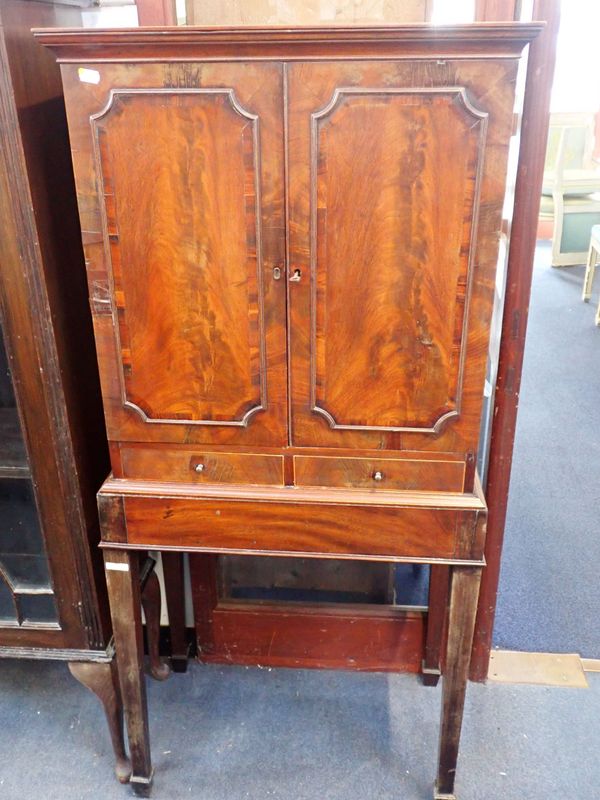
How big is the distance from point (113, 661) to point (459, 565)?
0.73 m

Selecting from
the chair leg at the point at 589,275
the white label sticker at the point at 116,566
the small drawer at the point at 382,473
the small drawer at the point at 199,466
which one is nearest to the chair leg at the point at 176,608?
the white label sticker at the point at 116,566

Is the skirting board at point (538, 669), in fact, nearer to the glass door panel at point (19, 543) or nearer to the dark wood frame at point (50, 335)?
the dark wood frame at point (50, 335)

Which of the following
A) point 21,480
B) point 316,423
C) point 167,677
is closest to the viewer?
point 316,423

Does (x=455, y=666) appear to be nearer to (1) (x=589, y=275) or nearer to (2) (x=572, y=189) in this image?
(1) (x=589, y=275)

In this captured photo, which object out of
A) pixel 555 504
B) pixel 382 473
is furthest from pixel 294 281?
pixel 555 504

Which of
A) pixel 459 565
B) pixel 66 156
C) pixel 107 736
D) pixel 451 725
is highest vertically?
pixel 66 156

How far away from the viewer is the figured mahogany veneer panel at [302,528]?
1286 mm

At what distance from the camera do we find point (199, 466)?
1.32 metres

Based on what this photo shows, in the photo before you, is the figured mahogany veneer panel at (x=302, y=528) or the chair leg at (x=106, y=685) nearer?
the figured mahogany veneer panel at (x=302, y=528)

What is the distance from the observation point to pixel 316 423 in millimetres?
1259

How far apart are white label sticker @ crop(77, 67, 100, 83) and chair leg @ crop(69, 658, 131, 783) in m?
1.07

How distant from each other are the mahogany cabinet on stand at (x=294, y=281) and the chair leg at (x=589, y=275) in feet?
12.3

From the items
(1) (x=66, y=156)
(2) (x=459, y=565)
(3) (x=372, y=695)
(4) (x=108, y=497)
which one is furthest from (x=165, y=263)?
(3) (x=372, y=695)

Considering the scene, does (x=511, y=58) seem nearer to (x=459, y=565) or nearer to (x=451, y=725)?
(x=459, y=565)
